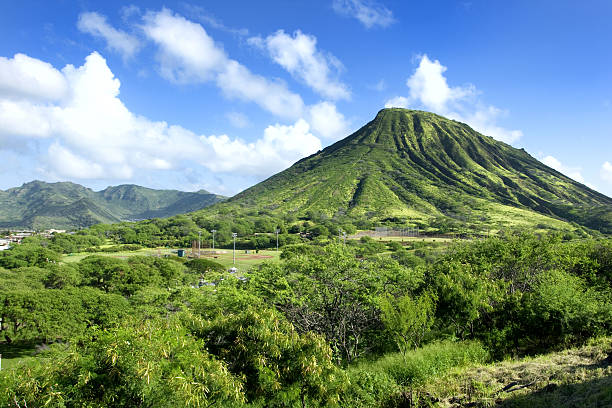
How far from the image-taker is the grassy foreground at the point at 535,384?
10.5 m

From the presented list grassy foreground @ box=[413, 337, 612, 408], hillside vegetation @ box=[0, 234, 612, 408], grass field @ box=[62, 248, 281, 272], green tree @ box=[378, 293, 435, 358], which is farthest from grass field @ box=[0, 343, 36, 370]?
grass field @ box=[62, 248, 281, 272]

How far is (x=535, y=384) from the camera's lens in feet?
38.6

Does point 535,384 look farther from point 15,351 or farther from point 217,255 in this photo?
point 217,255

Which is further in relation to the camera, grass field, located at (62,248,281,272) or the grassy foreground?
grass field, located at (62,248,281,272)

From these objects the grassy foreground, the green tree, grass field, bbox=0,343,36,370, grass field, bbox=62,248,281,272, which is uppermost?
the green tree

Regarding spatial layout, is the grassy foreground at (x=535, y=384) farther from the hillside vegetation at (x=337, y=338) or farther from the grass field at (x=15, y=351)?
the grass field at (x=15, y=351)

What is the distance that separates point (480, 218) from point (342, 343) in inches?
5710

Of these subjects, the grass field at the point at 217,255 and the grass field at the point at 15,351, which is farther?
the grass field at the point at 217,255

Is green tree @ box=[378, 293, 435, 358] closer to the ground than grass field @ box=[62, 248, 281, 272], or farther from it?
farther from it

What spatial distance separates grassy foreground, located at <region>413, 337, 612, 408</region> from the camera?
10.5 m

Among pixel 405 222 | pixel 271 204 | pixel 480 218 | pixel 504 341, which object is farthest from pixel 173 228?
pixel 504 341

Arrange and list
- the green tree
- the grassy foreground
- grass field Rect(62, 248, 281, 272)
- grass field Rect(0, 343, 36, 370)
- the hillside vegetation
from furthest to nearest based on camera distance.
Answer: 1. grass field Rect(62, 248, 281, 272)
2. grass field Rect(0, 343, 36, 370)
3. the green tree
4. the grassy foreground
5. the hillside vegetation

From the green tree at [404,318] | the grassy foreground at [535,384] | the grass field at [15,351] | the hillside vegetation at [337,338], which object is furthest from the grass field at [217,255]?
the grassy foreground at [535,384]

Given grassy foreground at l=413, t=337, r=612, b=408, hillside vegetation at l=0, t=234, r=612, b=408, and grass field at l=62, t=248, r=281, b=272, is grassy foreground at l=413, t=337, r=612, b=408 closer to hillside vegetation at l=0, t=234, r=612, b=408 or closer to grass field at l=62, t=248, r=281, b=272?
hillside vegetation at l=0, t=234, r=612, b=408
